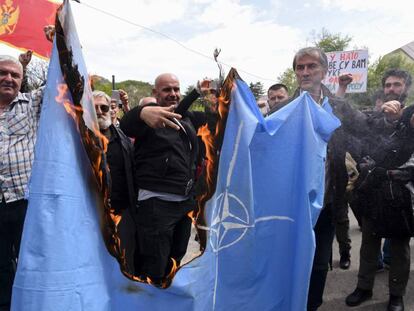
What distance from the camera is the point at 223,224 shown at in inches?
76.0

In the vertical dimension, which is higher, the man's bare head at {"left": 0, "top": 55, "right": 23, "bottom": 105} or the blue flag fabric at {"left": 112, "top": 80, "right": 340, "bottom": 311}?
the man's bare head at {"left": 0, "top": 55, "right": 23, "bottom": 105}

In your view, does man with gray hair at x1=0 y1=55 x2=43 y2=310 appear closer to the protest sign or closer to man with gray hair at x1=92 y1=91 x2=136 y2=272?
man with gray hair at x1=92 y1=91 x2=136 y2=272

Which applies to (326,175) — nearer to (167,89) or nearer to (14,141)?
(167,89)

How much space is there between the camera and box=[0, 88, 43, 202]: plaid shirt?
2564 mm

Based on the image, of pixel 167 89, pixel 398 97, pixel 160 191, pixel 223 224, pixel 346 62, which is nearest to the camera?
pixel 223 224

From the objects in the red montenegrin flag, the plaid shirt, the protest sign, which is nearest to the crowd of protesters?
the plaid shirt

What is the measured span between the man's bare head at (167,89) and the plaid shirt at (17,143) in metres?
0.83

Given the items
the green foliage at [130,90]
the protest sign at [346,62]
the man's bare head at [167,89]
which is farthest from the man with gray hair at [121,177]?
the protest sign at [346,62]

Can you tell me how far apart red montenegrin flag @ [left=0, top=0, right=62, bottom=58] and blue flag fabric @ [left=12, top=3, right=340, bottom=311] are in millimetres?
2854

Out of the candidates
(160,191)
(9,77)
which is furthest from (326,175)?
(9,77)

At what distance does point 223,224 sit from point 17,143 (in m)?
1.50

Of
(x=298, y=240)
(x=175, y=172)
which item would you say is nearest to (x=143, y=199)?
(x=175, y=172)

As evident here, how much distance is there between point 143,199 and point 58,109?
1.31 m

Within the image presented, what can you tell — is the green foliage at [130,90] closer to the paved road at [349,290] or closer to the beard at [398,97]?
the beard at [398,97]
